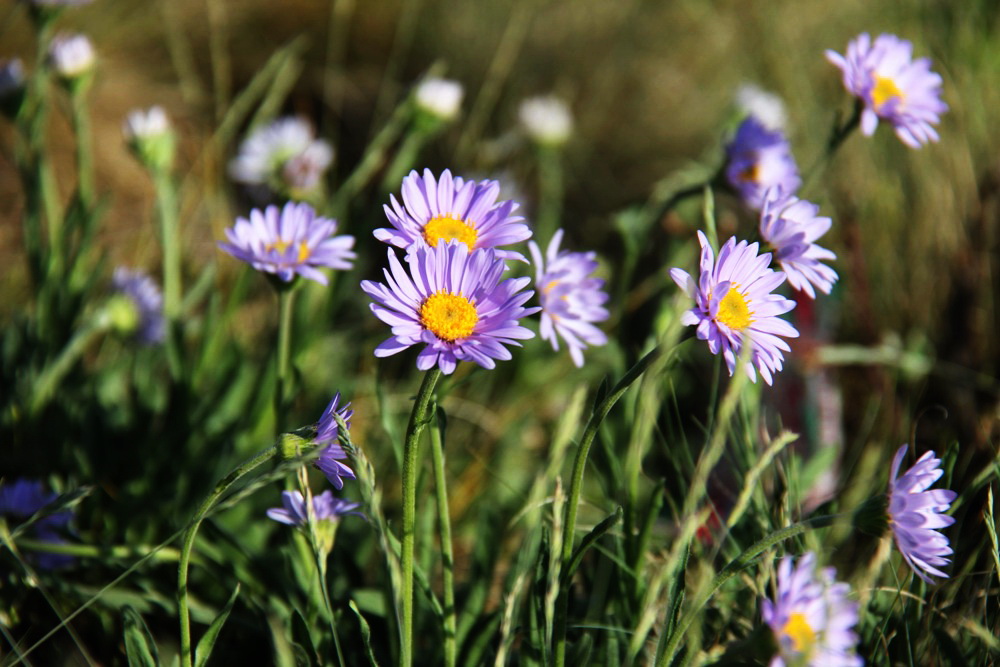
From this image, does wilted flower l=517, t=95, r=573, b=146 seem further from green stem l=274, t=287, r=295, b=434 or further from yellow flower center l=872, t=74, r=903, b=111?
green stem l=274, t=287, r=295, b=434

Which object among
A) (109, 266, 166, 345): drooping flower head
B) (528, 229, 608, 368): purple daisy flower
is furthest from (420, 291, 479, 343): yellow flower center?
(109, 266, 166, 345): drooping flower head

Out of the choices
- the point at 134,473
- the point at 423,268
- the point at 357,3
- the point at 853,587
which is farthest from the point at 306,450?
the point at 357,3

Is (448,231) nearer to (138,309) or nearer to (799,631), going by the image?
(799,631)

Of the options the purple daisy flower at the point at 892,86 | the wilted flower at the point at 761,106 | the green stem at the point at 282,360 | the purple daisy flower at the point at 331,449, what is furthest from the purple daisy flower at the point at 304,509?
the wilted flower at the point at 761,106

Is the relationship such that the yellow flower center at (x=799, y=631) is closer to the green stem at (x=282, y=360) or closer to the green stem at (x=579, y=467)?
the green stem at (x=579, y=467)

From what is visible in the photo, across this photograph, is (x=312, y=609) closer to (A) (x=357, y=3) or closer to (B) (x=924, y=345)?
(B) (x=924, y=345)

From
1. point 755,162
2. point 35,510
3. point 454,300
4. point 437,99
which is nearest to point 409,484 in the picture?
point 454,300
